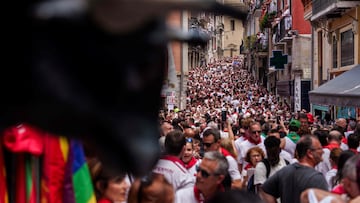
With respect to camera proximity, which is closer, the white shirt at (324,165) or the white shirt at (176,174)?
the white shirt at (176,174)

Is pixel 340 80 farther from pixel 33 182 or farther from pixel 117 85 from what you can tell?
pixel 117 85

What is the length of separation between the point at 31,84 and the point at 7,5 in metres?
0.14

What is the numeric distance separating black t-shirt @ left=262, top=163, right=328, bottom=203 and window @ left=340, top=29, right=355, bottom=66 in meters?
19.4

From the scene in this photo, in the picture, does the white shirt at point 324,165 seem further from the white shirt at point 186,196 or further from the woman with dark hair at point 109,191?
the woman with dark hair at point 109,191

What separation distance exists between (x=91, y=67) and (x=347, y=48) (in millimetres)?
25413

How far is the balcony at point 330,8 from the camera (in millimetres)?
23891

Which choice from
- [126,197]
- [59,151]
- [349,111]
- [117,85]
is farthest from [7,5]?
[349,111]

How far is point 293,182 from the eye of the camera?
553cm

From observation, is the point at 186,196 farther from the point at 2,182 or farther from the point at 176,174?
the point at 2,182

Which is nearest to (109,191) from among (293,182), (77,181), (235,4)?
(77,181)

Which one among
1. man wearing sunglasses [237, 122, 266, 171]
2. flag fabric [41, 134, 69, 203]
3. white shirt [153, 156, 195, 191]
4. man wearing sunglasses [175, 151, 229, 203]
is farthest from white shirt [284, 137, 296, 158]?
flag fabric [41, 134, 69, 203]

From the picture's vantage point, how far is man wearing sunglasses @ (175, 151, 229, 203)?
4.86 m

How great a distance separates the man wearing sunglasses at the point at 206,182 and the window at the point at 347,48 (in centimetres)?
2034

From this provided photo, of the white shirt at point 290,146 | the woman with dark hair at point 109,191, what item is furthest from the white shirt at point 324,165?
the woman with dark hair at point 109,191
